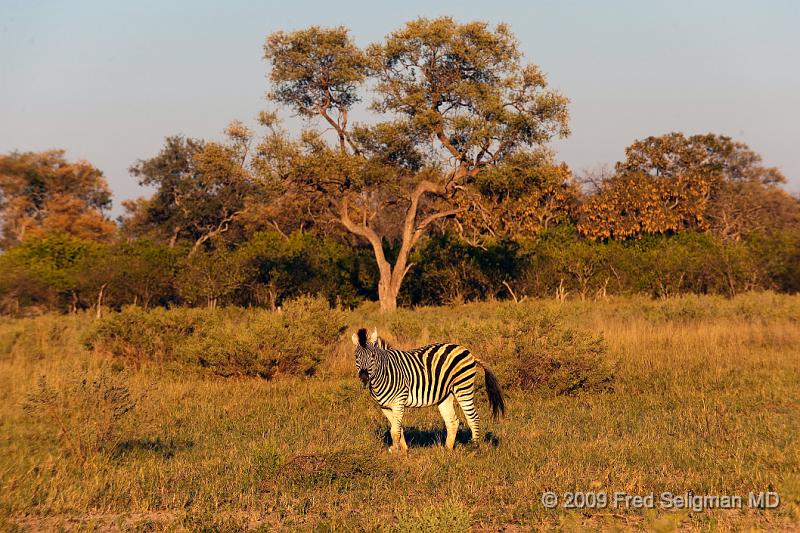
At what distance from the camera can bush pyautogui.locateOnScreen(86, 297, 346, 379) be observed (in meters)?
15.5

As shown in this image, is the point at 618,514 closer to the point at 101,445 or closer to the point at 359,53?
the point at 101,445

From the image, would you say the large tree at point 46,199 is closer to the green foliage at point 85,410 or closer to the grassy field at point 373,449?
the grassy field at point 373,449

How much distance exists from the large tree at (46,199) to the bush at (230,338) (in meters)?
42.5

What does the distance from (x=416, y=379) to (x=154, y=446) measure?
3.50 metres

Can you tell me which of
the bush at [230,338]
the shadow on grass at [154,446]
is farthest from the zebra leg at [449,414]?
the bush at [230,338]

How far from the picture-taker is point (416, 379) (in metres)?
9.34

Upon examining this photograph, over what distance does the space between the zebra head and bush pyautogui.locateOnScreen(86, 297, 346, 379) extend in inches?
261

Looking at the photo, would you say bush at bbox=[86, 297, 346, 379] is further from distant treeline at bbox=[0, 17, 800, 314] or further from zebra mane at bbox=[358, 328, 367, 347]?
distant treeline at bbox=[0, 17, 800, 314]

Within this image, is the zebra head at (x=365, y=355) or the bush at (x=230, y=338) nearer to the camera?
the zebra head at (x=365, y=355)

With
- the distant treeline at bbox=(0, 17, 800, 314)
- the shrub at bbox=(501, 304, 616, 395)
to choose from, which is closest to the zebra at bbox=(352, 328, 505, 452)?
the shrub at bbox=(501, 304, 616, 395)

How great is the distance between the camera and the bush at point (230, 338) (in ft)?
50.8

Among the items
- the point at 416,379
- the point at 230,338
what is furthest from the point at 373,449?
the point at 230,338

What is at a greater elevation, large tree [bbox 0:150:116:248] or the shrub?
large tree [bbox 0:150:116:248]

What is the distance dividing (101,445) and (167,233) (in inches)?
1757
